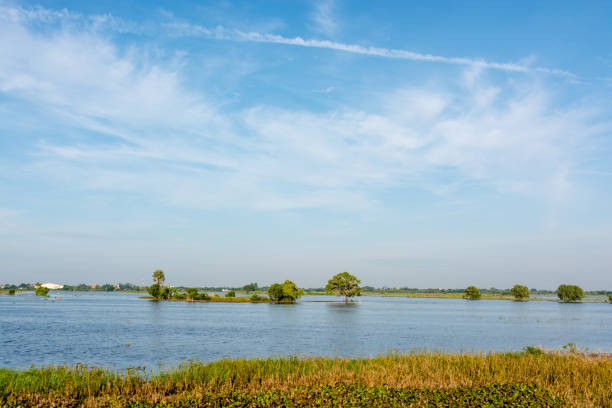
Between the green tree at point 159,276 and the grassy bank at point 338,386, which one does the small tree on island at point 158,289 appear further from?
the grassy bank at point 338,386

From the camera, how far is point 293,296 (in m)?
165

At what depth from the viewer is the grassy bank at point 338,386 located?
47.9 ft

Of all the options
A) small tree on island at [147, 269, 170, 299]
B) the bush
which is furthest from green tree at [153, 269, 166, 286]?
the bush

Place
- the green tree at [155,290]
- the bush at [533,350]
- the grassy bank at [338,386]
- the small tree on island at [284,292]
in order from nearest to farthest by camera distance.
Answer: the grassy bank at [338,386] < the bush at [533,350] < the small tree on island at [284,292] < the green tree at [155,290]

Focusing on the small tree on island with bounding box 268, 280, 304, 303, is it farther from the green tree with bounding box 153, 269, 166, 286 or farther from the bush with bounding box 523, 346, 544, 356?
the bush with bounding box 523, 346, 544, 356

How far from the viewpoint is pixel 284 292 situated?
162250 mm

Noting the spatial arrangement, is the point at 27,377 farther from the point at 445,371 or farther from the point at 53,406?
the point at 445,371

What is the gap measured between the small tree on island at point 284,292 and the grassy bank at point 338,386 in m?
141

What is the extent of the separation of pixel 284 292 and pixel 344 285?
30.3 m

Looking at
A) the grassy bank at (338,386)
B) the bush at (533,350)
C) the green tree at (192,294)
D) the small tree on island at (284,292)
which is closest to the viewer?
the grassy bank at (338,386)

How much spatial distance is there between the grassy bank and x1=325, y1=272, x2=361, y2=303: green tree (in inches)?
6254

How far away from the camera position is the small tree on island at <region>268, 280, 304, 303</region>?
162375 millimetres

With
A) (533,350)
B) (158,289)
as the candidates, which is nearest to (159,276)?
(158,289)

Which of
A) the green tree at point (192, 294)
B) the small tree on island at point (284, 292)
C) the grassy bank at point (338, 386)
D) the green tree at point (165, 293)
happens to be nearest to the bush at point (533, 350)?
the grassy bank at point (338, 386)
